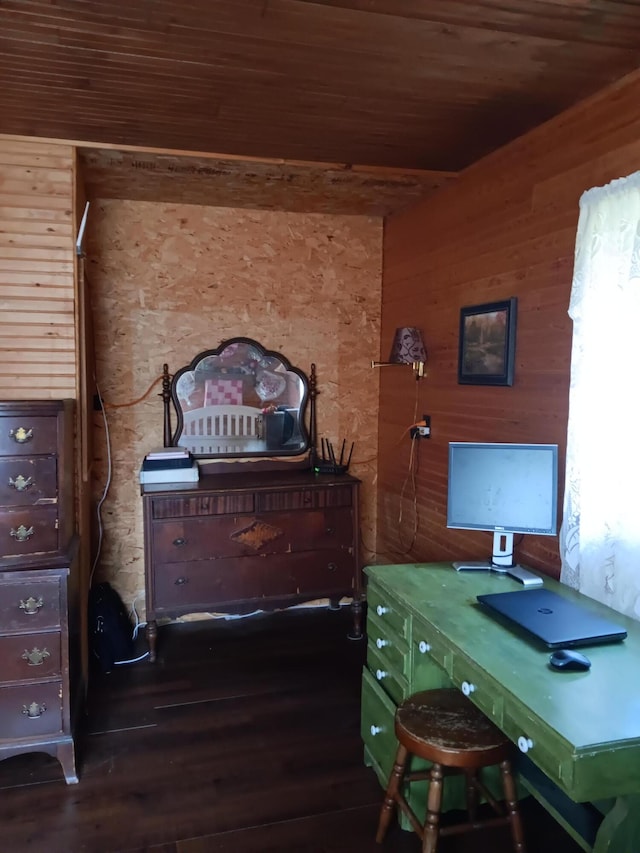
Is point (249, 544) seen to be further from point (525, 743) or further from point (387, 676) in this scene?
point (525, 743)

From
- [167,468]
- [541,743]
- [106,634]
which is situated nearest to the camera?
[541,743]

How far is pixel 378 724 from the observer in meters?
2.24

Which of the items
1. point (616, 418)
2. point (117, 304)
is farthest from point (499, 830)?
point (117, 304)

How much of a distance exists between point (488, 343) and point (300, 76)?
1.31 meters

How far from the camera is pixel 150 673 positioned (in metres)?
3.13

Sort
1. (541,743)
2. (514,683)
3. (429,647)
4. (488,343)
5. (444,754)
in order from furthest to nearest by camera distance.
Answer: (488,343), (429,647), (444,754), (514,683), (541,743)

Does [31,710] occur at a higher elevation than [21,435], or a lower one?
lower

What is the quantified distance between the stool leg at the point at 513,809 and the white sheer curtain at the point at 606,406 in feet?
2.00

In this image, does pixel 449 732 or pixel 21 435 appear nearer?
pixel 449 732

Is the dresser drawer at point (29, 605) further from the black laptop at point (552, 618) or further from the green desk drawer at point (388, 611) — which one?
the black laptop at point (552, 618)

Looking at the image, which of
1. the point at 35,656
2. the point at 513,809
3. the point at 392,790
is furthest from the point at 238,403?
the point at 513,809

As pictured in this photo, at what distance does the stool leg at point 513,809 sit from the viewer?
1846mm

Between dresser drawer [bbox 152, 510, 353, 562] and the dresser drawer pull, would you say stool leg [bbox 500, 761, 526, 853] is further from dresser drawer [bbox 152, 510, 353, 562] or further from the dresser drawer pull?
dresser drawer [bbox 152, 510, 353, 562]

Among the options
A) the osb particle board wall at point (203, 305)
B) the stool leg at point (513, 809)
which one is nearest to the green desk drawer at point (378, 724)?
the stool leg at point (513, 809)
